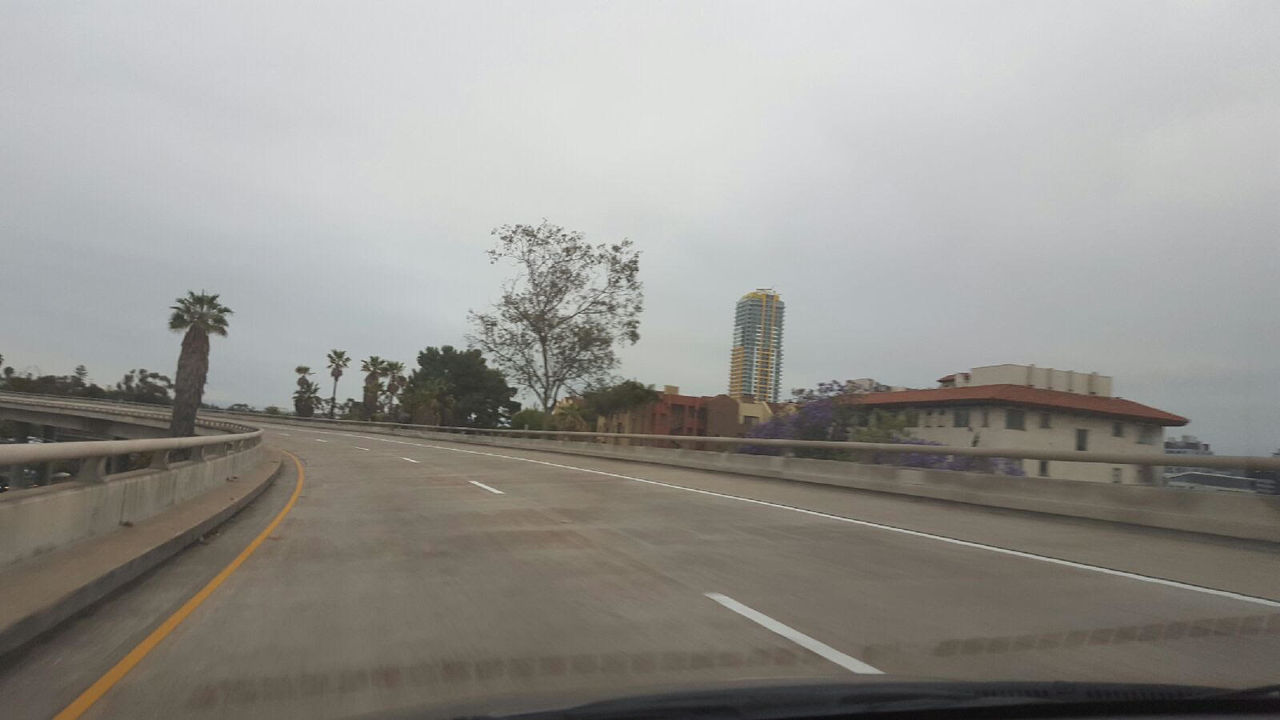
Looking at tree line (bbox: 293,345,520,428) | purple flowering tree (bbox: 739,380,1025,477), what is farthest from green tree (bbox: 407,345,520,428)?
purple flowering tree (bbox: 739,380,1025,477)

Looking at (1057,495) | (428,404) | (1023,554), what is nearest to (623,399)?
(428,404)

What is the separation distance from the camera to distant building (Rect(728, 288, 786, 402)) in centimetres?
10162

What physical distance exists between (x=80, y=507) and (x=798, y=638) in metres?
6.44

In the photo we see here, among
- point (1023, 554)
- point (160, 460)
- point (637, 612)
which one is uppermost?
point (160, 460)

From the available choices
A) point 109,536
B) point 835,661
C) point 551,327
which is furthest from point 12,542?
point 551,327

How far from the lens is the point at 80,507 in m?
7.66

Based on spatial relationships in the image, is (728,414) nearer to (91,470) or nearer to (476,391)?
(476,391)

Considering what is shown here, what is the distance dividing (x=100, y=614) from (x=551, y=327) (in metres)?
43.4

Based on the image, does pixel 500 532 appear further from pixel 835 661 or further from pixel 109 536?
pixel 835 661

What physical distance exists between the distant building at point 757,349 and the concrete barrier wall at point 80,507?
295 feet

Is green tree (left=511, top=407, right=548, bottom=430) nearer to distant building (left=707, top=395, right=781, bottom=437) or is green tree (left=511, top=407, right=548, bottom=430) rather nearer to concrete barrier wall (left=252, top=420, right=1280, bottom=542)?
distant building (left=707, top=395, right=781, bottom=437)

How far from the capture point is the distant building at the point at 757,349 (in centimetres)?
10162

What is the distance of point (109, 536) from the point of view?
8273mm

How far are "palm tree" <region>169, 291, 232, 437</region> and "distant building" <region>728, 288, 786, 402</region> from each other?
61.6 metres
